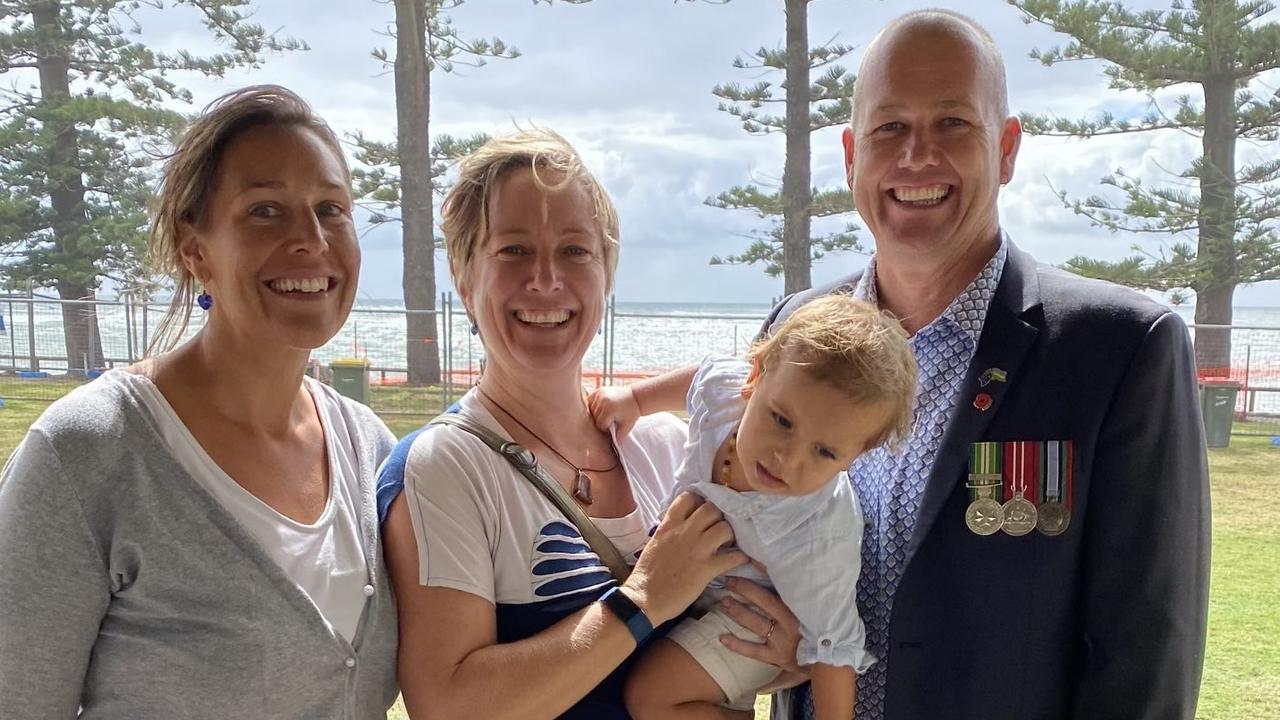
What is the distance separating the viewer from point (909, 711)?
134 cm

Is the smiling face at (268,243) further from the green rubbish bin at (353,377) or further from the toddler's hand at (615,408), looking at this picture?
the green rubbish bin at (353,377)

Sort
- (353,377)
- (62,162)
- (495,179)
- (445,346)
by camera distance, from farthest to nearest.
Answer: (353,377) < (445,346) < (62,162) < (495,179)

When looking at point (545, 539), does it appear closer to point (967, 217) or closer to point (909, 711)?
point (909, 711)

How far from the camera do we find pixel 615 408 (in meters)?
1.54

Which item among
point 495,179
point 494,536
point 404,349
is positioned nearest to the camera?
point 494,536

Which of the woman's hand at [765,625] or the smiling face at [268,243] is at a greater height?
the smiling face at [268,243]

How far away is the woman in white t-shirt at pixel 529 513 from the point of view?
1.18m

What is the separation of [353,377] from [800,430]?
3.67 metres

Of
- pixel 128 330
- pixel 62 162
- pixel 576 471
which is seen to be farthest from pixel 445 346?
pixel 576 471

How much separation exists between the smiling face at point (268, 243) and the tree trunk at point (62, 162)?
104 inches

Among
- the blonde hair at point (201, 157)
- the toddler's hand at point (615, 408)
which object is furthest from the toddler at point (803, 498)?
the blonde hair at point (201, 157)

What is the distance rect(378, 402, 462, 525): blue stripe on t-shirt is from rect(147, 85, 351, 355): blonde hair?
0.40 meters

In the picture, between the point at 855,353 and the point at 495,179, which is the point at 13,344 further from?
the point at 855,353

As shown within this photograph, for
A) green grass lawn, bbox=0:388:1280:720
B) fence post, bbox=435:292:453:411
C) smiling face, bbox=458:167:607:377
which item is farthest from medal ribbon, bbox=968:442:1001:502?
fence post, bbox=435:292:453:411
